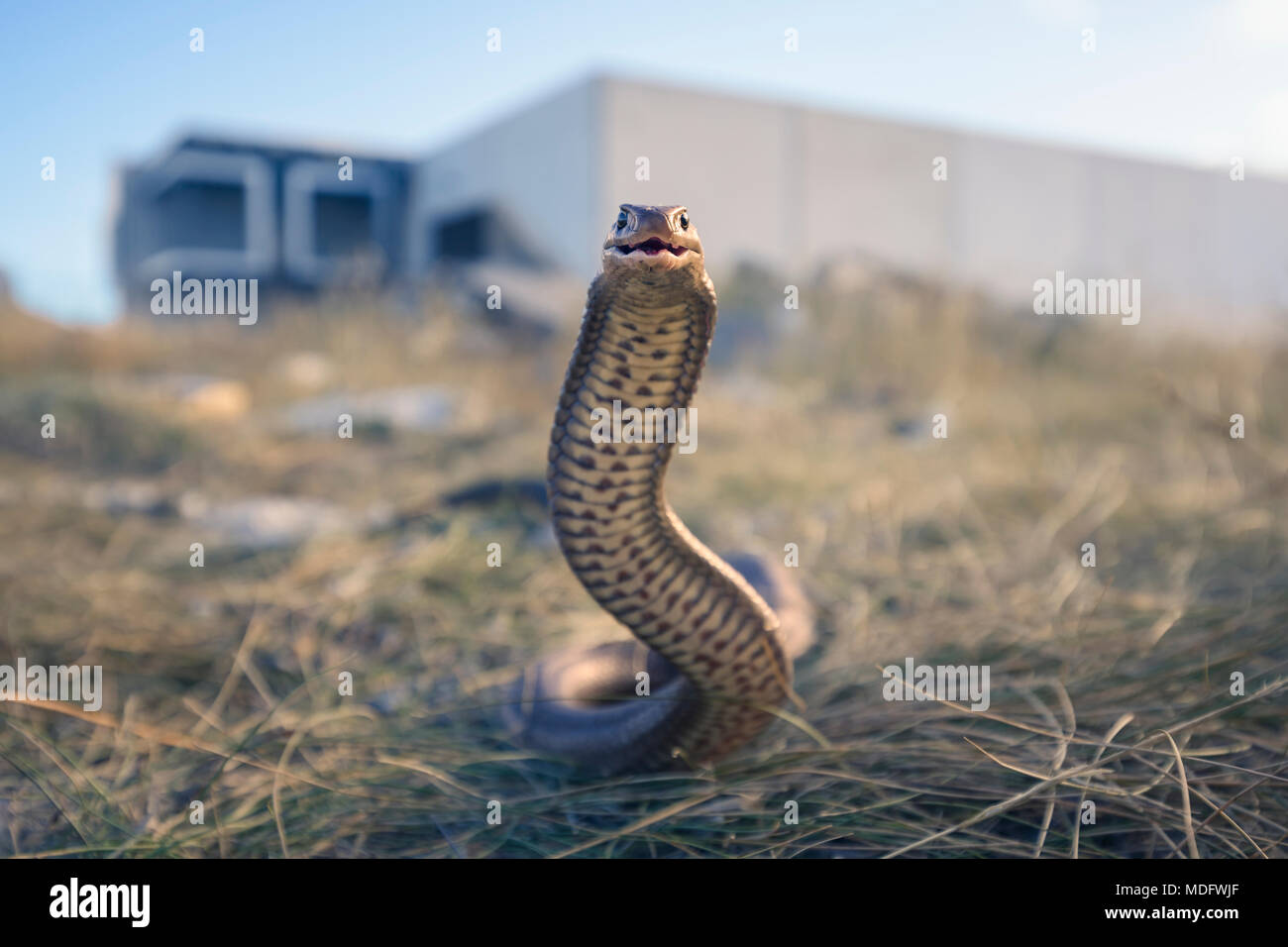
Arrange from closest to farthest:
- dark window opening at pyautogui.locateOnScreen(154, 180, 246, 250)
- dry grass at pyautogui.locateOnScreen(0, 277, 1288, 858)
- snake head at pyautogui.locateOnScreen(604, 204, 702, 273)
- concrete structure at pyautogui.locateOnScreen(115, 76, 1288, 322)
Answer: snake head at pyautogui.locateOnScreen(604, 204, 702, 273)
dry grass at pyautogui.locateOnScreen(0, 277, 1288, 858)
concrete structure at pyautogui.locateOnScreen(115, 76, 1288, 322)
dark window opening at pyautogui.locateOnScreen(154, 180, 246, 250)

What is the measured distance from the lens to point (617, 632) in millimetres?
3230

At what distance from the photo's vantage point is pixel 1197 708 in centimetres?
204

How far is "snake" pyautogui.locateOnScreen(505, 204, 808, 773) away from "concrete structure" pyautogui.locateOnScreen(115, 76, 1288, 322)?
44.3ft

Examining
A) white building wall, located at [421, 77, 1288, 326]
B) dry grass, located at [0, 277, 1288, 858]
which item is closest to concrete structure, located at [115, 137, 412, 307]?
white building wall, located at [421, 77, 1288, 326]

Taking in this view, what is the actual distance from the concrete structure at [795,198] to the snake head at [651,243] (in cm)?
1379

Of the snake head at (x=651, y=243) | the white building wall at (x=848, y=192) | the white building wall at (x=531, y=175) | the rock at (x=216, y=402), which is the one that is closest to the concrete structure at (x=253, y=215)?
the white building wall at (x=531, y=175)

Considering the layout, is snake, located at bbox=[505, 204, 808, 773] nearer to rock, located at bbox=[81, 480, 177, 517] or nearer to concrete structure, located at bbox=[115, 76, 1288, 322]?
rock, located at bbox=[81, 480, 177, 517]

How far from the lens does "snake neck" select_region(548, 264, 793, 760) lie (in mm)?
1550

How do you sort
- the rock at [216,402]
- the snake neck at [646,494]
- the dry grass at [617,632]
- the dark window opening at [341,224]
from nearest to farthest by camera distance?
the snake neck at [646,494] → the dry grass at [617,632] → the rock at [216,402] → the dark window opening at [341,224]

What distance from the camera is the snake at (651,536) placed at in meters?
1.51

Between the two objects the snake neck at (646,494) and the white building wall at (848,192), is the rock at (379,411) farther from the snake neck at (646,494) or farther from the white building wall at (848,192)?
the white building wall at (848,192)

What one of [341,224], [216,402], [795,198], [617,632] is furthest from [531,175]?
[617,632]

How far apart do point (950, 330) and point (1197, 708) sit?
27.5 feet
